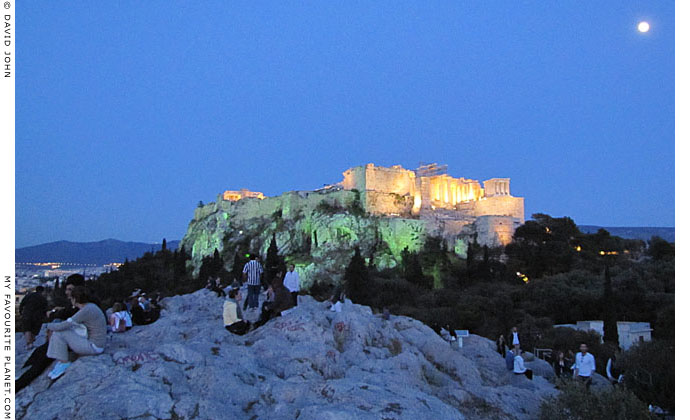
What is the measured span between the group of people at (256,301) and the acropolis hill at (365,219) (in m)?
39.6

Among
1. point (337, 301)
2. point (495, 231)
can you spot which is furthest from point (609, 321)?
point (495, 231)

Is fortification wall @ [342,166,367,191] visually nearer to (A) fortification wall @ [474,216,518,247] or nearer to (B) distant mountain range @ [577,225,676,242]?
(A) fortification wall @ [474,216,518,247]

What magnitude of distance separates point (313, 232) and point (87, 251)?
8211 cm

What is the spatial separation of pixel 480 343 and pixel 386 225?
42.9 meters

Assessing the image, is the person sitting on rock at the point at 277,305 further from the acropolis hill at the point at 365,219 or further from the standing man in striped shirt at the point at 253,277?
the acropolis hill at the point at 365,219

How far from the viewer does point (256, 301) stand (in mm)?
12383

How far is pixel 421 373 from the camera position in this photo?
30.3 ft

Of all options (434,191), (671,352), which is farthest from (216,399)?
(434,191)

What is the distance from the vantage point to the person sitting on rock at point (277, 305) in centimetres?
1102

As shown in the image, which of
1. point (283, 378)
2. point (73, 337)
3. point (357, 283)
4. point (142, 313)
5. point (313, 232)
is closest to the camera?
point (73, 337)

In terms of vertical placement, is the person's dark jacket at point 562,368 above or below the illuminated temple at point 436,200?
below

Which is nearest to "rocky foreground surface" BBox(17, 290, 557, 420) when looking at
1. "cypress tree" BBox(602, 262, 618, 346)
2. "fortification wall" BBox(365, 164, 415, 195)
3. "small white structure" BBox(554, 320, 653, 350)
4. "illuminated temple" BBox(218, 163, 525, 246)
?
"small white structure" BBox(554, 320, 653, 350)

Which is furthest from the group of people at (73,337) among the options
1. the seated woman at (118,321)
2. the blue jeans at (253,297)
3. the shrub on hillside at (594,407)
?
the shrub on hillside at (594,407)

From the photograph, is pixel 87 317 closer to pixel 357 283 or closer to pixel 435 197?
pixel 357 283
